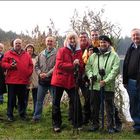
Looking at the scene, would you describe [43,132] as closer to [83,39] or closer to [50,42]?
[50,42]

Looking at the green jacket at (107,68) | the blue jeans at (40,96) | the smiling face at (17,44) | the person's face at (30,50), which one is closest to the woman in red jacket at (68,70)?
the green jacket at (107,68)

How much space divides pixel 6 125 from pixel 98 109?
7.62 feet

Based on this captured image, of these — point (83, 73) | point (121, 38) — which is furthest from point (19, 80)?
point (121, 38)

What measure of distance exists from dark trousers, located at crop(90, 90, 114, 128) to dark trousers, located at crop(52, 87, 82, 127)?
0.31m

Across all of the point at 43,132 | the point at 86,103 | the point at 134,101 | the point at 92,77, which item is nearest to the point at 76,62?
the point at 92,77

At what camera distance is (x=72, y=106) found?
8.68 metres

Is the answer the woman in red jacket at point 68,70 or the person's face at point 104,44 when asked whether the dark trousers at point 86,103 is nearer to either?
the woman in red jacket at point 68,70

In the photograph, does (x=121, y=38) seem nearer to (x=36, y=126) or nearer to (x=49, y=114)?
(x=49, y=114)

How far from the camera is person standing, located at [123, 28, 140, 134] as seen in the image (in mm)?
8281

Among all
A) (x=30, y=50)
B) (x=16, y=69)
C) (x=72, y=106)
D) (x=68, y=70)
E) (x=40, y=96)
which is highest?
(x=30, y=50)

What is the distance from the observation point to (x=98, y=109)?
335 inches

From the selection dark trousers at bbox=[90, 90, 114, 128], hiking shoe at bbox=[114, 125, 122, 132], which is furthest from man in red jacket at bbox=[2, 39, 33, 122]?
hiking shoe at bbox=[114, 125, 122, 132]

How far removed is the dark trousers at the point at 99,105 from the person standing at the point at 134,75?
47cm

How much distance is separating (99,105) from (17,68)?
2276 millimetres
